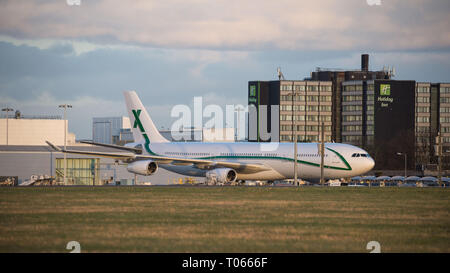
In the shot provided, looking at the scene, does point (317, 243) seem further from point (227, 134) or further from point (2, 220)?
point (227, 134)

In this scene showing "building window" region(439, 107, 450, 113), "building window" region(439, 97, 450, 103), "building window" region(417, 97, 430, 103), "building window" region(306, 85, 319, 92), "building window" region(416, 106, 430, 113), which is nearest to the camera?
"building window" region(306, 85, 319, 92)

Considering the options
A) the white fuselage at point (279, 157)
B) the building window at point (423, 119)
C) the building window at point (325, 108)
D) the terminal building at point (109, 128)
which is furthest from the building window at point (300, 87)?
the white fuselage at point (279, 157)

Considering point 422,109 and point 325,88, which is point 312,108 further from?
point 422,109

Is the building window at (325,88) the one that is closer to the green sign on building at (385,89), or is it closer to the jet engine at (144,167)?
the green sign on building at (385,89)

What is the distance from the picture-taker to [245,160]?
70438mm

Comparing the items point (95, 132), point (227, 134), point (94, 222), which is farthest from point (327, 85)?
point (94, 222)

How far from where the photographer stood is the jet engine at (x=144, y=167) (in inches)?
2685

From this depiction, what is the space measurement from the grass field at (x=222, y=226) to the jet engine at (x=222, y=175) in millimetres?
29783

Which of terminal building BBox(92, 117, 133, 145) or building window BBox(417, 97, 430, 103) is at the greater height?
building window BBox(417, 97, 430, 103)

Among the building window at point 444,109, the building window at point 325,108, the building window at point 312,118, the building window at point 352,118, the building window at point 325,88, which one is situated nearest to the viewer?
the building window at point 352,118

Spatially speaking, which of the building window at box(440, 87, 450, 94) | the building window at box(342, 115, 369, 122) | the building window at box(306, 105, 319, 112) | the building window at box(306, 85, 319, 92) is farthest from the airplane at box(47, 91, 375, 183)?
the building window at box(440, 87, 450, 94)

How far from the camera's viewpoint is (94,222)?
25828 millimetres

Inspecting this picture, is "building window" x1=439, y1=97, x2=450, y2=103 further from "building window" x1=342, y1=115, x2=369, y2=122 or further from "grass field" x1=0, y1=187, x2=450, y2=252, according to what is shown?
"grass field" x1=0, y1=187, x2=450, y2=252

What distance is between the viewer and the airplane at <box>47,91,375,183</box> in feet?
218
